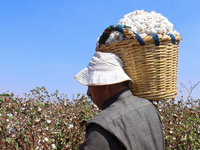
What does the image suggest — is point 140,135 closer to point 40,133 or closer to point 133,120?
point 133,120

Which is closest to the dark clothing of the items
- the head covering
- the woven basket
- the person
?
the person

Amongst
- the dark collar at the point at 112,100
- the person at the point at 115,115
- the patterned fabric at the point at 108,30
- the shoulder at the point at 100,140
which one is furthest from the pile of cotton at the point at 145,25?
the shoulder at the point at 100,140

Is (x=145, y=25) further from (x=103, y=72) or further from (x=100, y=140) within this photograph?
(x=100, y=140)

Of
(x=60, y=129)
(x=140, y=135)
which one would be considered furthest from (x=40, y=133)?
(x=140, y=135)

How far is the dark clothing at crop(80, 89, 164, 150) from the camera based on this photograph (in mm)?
1540

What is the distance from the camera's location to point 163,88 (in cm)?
218

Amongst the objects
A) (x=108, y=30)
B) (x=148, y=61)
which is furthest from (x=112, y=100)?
(x=108, y=30)

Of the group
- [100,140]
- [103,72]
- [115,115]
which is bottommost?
[100,140]

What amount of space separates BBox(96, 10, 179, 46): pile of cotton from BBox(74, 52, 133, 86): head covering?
9.2 inches

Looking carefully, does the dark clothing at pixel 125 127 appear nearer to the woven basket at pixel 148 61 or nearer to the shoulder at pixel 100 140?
the shoulder at pixel 100 140

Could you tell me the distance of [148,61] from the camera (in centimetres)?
209

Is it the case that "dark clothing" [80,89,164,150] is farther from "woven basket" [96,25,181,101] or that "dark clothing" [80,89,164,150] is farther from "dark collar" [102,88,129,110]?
"woven basket" [96,25,181,101]

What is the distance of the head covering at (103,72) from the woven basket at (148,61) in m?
0.11

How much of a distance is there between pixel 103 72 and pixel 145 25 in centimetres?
66
